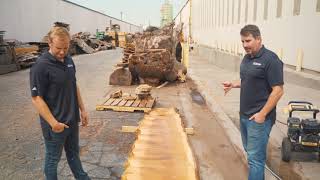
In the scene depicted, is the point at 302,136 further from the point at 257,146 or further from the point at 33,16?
the point at 33,16

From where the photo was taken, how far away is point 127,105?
8.62 meters

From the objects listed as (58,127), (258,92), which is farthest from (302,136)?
(58,127)

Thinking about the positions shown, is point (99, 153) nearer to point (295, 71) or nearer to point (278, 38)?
point (295, 71)

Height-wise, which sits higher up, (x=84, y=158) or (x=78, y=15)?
(x=78, y=15)

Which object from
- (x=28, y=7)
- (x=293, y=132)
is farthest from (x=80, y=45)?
(x=293, y=132)

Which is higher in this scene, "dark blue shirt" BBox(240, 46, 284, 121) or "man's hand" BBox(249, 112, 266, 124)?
"dark blue shirt" BBox(240, 46, 284, 121)

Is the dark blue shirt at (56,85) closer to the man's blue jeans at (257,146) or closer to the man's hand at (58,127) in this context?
the man's hand at (58,127)

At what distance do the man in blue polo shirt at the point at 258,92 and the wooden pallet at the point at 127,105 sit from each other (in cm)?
457

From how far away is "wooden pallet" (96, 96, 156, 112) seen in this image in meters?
8.45

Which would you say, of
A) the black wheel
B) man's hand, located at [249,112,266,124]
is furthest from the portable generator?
man's hand, located at [249,112,266,124]

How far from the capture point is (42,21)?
31969 millimetres

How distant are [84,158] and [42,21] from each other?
29.0 meters

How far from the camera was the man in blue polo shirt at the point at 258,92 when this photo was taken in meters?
3.72

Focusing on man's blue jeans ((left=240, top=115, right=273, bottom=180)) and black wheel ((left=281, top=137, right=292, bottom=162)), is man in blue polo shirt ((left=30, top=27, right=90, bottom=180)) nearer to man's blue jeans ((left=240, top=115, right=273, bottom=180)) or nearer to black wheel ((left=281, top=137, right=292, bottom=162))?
man's blue jeans ((left=240, top=115, right=273, bottom=180))
